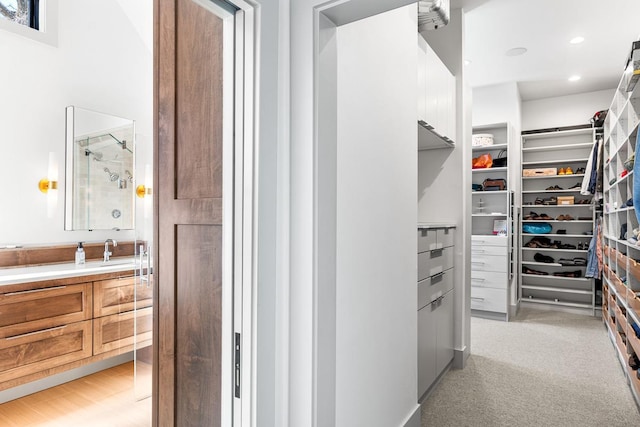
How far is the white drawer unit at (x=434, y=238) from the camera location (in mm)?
2355

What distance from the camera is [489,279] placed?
4.50 meters

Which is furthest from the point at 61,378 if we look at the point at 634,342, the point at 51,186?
the point at 634,342

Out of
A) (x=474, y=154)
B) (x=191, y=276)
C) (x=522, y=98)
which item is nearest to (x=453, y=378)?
(x=191, y=276)

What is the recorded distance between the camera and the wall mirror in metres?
2.66

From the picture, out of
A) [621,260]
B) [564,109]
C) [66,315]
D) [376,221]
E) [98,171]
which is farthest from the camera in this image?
[564,109]

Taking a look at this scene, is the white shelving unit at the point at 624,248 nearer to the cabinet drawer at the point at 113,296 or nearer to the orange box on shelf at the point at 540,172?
the orange box on shelf at the point at 540,172

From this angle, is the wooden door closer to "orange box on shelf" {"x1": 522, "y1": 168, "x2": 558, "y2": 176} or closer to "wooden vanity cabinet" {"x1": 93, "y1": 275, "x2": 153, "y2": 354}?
"wooden vanity cabinet" {"x1": 93, "y1": 275, "x2": 153, "y2": 354}

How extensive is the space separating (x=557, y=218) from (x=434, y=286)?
3530 mm

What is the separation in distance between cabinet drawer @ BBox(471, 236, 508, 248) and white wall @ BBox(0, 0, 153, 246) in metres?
3.67

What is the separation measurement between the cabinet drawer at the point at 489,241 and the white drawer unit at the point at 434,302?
5.35 ft

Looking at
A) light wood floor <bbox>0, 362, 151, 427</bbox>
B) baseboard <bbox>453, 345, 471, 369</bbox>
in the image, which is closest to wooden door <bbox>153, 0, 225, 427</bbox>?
light wood floor <bbox>0, 362, 151, 427</bbox>

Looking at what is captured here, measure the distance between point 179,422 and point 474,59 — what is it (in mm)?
4386

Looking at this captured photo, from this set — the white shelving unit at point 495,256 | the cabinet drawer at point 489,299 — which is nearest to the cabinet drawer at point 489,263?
the white shelving unit at point 495,256

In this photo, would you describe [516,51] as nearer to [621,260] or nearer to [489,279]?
[621,260]
